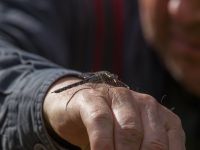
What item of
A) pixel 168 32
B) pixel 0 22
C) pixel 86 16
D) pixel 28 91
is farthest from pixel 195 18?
pixel 28 91

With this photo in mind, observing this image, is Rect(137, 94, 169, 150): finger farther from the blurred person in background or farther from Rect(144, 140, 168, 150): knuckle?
the blurred person in background

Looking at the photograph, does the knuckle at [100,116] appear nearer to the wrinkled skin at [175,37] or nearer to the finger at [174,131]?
the finger at [174,131]

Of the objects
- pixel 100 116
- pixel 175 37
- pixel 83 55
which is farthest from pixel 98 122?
pixel 175 37

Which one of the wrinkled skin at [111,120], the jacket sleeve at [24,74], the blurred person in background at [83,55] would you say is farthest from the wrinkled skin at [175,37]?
the wrinkled skin at [111,120]

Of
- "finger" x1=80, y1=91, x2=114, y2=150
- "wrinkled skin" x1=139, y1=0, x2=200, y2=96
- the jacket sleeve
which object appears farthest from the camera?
"wrinkled skin" x1=139, y1=0, x2=200, y2=96

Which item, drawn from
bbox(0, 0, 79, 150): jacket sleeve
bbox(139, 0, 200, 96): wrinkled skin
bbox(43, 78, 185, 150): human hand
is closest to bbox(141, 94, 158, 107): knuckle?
bbox(43, 78, 185, 150): human hand

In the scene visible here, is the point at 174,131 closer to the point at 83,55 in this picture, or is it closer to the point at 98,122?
the point at 98,122

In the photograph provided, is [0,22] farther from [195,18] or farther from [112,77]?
[112,77]
